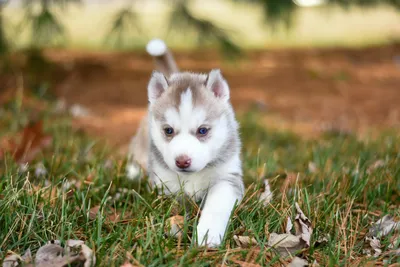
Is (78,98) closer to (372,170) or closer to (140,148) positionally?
(140,148)

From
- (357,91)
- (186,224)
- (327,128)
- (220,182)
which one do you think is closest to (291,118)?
(327,128)

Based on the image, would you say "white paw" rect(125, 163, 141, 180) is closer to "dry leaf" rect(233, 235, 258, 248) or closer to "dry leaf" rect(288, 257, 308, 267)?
"dry leaf" rect(233, 235, 258, 248)

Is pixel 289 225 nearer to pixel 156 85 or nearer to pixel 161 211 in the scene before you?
pixel 161 211

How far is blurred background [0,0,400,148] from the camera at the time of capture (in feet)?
20.4

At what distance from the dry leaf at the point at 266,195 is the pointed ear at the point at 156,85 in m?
0.88

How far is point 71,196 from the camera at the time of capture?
317 centimetres

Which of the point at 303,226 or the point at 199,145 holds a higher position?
the point at 199,145

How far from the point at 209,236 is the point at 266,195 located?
0.67 metres

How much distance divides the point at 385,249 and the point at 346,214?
32cm

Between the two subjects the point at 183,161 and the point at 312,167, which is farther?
the point at 312,167

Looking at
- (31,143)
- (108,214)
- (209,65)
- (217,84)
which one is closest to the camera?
(108,214)

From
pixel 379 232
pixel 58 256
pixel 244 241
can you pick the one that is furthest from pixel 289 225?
pixel 58 256

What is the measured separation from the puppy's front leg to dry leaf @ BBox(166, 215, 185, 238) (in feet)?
0.35

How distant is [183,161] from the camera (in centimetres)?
273
